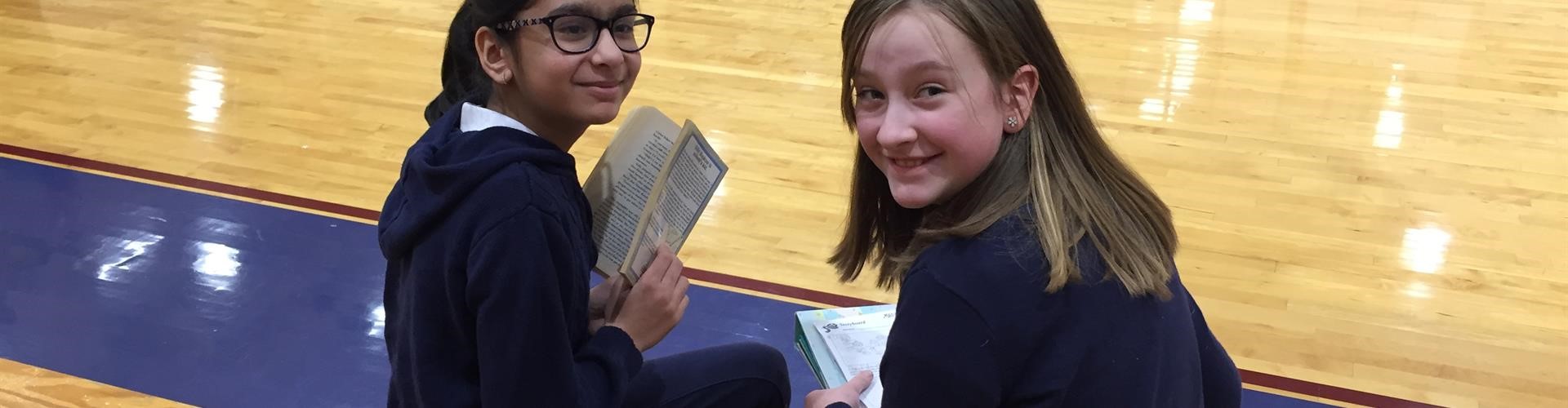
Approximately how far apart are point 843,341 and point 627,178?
43cm

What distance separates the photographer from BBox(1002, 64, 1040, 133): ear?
1.26m

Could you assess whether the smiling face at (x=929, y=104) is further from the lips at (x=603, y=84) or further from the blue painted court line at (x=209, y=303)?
the blue painted court line at (x=209, y=303)

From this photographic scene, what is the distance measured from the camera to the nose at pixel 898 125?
127 cm

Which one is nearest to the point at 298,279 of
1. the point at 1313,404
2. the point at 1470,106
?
the point at 1313,404

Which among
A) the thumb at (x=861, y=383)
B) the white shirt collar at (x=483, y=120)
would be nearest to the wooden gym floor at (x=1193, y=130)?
the thumb at (x=861, y=383)

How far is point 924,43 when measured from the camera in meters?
1.23

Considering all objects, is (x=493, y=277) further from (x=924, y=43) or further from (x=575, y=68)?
(x=924, y=43)

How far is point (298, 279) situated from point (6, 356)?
56 cm

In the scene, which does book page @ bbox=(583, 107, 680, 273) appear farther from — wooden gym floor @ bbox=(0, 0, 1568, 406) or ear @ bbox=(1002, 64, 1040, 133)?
wooden gym floor @ bbox=(0, 0, 1568, 406)

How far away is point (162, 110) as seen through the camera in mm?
3949

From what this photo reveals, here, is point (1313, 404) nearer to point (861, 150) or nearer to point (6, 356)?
point (861, 150)

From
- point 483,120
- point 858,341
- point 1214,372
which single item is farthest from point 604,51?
point 1214,372

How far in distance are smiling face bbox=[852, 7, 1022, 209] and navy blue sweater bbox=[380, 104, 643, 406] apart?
0.33 metres

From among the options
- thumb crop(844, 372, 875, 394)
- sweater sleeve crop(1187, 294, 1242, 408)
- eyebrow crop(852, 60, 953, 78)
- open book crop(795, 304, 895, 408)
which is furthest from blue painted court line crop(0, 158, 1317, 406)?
eyebrow crop(852, 60, 953, 78)
